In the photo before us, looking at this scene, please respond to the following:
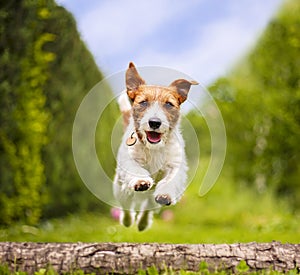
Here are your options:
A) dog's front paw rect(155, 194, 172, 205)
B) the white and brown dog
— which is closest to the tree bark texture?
the white and brown dog

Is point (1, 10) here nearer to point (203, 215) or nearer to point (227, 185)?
point (203, 215)

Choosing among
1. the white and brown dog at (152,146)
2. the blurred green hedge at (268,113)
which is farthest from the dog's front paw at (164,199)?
the blurred green hedge at (268,113)

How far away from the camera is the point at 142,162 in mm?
2518

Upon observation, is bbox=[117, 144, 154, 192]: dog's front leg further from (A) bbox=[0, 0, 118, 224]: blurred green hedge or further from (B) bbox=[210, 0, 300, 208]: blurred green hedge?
(B) bbox=[210, 0, 300, 208]: blurred green hedge

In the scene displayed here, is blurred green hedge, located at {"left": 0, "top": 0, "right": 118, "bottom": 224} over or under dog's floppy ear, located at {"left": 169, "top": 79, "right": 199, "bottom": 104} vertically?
over

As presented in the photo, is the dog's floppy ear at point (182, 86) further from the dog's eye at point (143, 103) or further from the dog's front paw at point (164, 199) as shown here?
the dog's front paw at point (164, 199)

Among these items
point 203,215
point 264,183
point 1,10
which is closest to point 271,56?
point 264,183

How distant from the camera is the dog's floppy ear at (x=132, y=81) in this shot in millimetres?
2428

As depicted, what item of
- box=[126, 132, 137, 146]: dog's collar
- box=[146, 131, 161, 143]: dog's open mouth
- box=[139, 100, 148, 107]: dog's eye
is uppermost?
box=[139, 100, 148, 107]: dog's eye

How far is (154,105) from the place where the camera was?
7.72 feet

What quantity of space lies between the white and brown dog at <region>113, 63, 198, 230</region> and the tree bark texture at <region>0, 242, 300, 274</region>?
2.79 feet

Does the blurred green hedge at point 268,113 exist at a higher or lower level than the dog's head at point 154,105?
higher

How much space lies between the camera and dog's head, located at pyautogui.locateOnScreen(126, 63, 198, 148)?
2338 millimetres

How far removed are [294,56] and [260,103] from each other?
1112 millimetres
